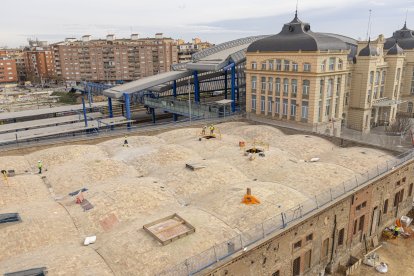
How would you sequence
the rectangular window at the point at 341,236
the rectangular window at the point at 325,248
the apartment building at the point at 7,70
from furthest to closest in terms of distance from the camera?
1. the apartment building at the point at 7,70
2. the rectangular window at the point at 341,236
3. the rectangular window at the point at 325,248

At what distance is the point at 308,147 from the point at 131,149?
1845cm

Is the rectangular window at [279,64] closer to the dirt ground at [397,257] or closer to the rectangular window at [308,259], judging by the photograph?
the dirt ground at [397,257]

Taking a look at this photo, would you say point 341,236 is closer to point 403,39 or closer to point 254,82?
point 254,82

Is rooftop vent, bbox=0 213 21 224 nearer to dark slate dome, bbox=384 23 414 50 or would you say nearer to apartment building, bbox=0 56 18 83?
dark slate dome, bbox=384 23 414 50

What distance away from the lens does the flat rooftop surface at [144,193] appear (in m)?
17.3

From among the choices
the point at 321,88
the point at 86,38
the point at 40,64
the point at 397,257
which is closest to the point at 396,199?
the point at 397,257

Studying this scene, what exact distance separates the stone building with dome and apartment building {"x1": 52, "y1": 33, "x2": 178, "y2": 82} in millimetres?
88422

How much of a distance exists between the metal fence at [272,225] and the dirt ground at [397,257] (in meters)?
6.48

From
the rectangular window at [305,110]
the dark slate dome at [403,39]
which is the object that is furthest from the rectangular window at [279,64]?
the dark slate dome at [403,39]

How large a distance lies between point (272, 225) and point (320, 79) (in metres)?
27.6

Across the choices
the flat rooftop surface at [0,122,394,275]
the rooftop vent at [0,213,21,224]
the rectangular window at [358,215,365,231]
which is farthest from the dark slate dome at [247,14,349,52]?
the rooftop vent at [0,213,21,224]

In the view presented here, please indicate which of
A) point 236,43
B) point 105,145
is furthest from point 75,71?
point 105,145

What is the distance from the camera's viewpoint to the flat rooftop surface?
56.7 feet

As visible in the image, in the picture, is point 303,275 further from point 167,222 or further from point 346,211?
point 167,222
